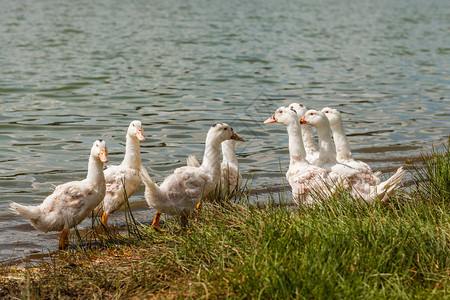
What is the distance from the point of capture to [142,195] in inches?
351

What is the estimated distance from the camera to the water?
34.3 feet

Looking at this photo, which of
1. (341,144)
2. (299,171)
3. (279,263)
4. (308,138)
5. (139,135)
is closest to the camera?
(279,263)

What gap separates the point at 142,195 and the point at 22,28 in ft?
62.0

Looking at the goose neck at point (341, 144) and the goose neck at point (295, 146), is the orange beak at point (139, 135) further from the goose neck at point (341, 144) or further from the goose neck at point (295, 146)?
the goose neck at point (341, 144)

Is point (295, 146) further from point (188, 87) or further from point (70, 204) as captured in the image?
point (188, 87)

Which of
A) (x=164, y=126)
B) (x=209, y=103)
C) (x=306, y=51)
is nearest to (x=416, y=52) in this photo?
(x=306, y=51)

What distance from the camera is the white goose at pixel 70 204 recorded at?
21.1 feet

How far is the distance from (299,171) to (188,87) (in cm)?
992

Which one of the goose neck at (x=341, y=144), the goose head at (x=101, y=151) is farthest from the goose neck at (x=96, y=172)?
the goose neck at (x=341, y=144)

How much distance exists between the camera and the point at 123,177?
7207 mm

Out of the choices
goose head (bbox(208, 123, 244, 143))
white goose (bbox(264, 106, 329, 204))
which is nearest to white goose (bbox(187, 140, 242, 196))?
goose head (bbox(208, 123, 244, 143))

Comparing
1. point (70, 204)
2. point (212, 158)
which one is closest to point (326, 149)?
point (212, 158)

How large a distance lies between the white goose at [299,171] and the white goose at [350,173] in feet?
0.68

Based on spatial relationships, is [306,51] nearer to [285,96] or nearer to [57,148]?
[285,96]
